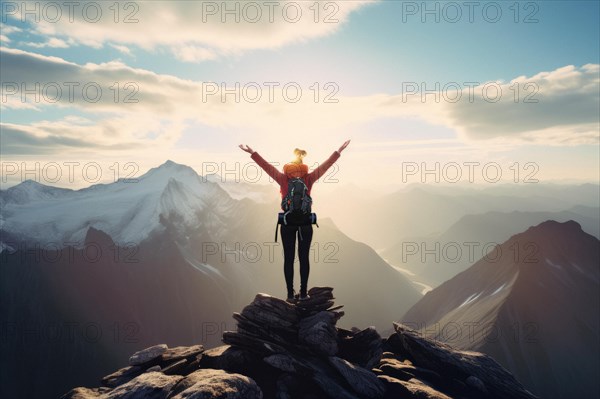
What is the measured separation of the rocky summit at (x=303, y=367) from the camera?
11367 millimetres

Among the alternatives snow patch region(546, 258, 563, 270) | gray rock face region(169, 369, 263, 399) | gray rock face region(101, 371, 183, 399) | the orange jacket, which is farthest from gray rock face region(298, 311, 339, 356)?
snow patch region(546, 258, 563, 270)

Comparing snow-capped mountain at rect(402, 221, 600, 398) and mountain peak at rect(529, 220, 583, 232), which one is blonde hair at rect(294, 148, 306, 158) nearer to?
snow-capped mountain at rect(402, 221, 600, 398)

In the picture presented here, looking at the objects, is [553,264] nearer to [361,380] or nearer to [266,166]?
[361,380]

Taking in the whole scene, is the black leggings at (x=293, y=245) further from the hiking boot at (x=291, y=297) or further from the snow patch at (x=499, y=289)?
the snow patch at (x=499, y=289)

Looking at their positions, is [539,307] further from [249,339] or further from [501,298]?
[249,339]

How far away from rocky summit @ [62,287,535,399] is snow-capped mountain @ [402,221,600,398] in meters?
98.8

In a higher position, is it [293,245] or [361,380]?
[293,245]

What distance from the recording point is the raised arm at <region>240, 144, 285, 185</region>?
14.7 m

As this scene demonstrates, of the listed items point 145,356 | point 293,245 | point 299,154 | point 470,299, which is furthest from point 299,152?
point 470,299

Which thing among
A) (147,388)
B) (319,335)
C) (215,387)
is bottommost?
(147,388)

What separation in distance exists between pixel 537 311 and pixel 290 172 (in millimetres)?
140869

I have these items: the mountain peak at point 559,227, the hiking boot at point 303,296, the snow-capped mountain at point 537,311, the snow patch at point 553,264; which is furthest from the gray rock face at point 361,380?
the mountain peak at point 559,227

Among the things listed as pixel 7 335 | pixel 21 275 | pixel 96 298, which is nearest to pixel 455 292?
pixel 96 298

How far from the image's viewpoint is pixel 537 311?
122 m
